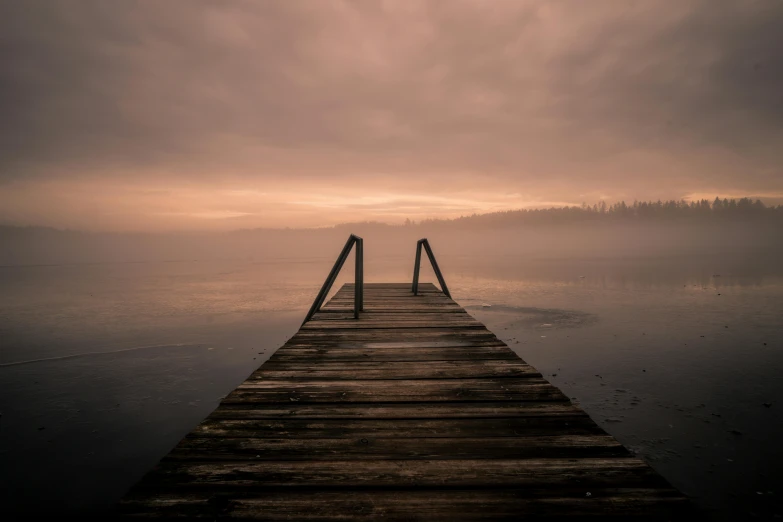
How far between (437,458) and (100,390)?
Answer: 9617mm

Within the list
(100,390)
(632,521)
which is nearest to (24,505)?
(100,390)

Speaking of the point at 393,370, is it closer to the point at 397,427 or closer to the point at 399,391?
the point at 399,391

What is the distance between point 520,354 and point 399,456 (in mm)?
9453

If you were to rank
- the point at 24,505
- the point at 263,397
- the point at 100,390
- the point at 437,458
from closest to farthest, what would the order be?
1. the point at 437,458
2. the point at 263,397
3. the point at 24,505
4. the point at 100,390

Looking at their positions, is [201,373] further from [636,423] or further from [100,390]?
[636,423]

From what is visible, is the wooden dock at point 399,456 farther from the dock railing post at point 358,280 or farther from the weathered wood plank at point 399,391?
the dock railing post at point 358,280

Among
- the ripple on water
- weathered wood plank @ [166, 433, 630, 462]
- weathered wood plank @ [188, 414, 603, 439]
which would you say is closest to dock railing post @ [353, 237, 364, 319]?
weathered wood plank @ [188, 414, 603, 439]

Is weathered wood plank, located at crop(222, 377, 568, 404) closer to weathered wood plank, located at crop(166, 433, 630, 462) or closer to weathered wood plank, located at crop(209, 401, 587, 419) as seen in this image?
weathered wood plank, located at crop(209, 401, 587, 419)

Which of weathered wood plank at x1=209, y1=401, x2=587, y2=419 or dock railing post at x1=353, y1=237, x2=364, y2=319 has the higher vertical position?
dock railing post at x1=353, y1=237, x2=364, y2=319

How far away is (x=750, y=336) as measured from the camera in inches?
495

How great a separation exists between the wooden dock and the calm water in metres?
3.74

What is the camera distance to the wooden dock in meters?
1.88

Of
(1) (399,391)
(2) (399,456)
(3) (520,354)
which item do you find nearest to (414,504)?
(2) (399,456)

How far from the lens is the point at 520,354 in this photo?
10.9 metres
